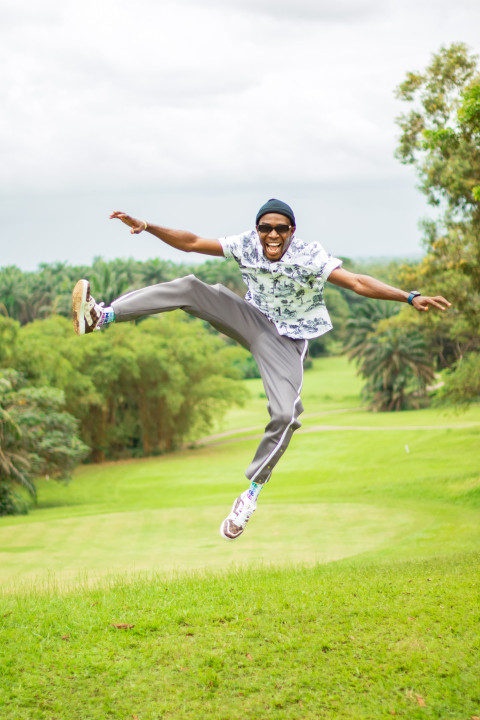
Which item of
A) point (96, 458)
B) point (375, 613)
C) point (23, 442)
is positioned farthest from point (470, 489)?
point (96, 458)

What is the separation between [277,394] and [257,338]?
1.90ft

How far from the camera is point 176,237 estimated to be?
6297 mm

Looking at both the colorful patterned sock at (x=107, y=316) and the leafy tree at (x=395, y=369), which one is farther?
the leafy tree at (x=395, y=369)

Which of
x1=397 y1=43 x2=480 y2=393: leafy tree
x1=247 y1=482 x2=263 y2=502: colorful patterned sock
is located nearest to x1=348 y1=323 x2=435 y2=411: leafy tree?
x1=397 y1=43 x2=480 y2=393: leafy tree

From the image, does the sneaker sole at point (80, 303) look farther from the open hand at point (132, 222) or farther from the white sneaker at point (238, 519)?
the white sneaker at point (238, 519)

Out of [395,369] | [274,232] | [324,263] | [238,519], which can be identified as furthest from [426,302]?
[395,369]

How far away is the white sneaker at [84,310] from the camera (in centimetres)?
618

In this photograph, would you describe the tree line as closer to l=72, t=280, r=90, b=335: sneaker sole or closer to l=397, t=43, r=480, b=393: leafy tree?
l=397, t=43, r=480, b=393: leafy tree

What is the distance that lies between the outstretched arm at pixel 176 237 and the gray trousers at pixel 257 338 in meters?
0.26

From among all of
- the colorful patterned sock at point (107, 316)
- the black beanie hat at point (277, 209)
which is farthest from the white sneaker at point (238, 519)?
the black beanie hat at point (277, 209)

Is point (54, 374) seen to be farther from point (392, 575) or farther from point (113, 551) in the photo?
point (392, 575)

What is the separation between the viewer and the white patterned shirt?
6273 millimetres

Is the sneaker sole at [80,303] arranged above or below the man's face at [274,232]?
below

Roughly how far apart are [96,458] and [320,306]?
43.3 meters
